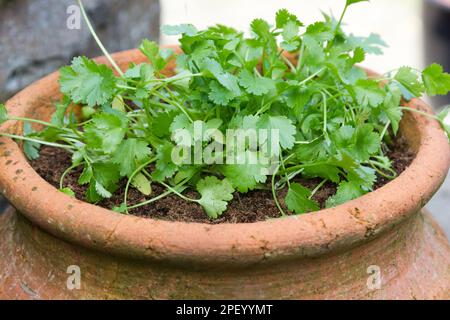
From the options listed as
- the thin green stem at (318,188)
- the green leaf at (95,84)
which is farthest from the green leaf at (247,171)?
the green leaf at (95,84)

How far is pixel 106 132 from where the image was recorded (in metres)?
1.09

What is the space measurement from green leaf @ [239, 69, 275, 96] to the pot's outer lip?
0.23 m

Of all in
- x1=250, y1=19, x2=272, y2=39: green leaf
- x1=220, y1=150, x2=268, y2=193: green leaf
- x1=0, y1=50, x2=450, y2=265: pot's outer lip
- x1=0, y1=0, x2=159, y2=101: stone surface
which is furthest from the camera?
x1=0, y1=0, x2=159, y2=101: stone surface

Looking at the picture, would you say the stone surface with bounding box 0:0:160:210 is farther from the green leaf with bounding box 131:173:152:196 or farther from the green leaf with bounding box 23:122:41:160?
the green leaf with bounding box 131:173:152:196

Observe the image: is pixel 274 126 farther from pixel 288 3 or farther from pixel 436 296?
pixel 288 3

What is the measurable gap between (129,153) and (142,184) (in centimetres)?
7

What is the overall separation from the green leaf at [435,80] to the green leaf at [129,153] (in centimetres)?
52

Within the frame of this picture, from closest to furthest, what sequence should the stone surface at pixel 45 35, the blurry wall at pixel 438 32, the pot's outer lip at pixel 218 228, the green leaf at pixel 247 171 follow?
1. the pot's outer lip at pixel 218 228
2. the green leaf at pixel 247 171
3. the stone surface at pixel 45 35
4. the blurry wall at pixel 438 32

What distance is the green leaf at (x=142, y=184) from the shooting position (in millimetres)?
1153

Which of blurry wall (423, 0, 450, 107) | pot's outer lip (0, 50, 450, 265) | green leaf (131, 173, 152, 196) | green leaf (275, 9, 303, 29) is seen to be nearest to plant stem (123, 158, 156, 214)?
green leaf (131, 173, 152, 196)

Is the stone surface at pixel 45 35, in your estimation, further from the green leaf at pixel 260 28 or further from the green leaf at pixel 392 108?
the green leaf at pixel 392 108

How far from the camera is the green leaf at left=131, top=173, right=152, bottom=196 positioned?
45.4 inches

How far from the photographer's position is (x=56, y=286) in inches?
41.2
